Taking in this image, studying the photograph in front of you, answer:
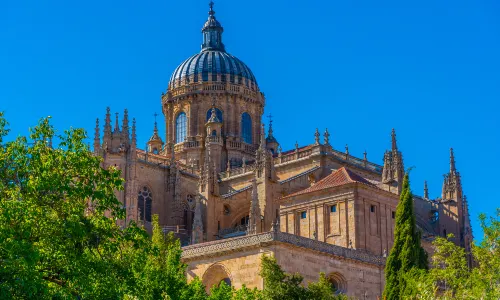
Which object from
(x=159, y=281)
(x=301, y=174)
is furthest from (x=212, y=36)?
(x=159, y=281)

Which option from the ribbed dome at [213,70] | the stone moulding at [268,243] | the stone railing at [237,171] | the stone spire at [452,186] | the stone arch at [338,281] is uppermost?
the ribbed dome at [213,70]

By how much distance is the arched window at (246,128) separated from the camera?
76000mm

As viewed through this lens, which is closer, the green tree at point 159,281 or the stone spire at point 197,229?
the green tree at point 159,281

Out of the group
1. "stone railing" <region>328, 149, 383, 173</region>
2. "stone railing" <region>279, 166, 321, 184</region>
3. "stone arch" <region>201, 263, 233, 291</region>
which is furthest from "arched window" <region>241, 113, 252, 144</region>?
"stone arch" <region>201, 263, 233, 291</region>

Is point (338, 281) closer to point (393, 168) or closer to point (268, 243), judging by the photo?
point (268, 243)

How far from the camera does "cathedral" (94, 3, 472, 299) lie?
150 feet

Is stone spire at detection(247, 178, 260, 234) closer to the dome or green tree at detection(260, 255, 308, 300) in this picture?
green tree at detection(260, 255, 308, 300)

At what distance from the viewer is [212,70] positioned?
75875mm

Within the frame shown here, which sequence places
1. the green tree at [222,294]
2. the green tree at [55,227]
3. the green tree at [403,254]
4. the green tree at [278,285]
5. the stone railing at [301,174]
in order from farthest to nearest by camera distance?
the stone railing at [301,174] < the green tree at [403,254] < the green tree at [278,285] < the green tree at [222,294] < the green tree at [55,227]

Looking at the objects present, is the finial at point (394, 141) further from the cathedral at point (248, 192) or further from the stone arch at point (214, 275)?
the stone arch at point (214, 275)

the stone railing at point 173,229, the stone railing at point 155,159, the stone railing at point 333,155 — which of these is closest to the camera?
the stone railing at point 173,229

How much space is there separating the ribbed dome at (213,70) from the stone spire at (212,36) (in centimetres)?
158

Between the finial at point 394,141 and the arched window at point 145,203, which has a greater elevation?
the finial at point 394,141

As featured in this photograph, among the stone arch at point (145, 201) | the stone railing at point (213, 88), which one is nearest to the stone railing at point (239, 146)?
the stone railing at point (213, 88)
